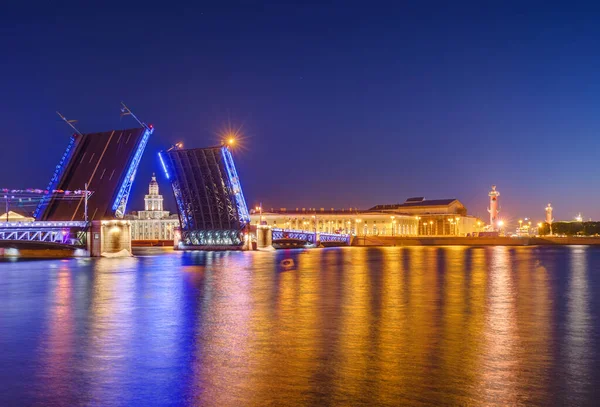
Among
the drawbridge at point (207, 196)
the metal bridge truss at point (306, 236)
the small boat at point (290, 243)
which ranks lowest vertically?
the small boat at point (290, 243)

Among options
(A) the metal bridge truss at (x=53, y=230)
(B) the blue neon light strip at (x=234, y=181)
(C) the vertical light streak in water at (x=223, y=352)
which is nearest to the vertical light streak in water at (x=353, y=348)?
(C) the vertical light streak in water at (x=223, y=352)

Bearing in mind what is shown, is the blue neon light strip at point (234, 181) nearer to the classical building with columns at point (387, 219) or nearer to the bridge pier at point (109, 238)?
the bridge pier at point (109, 238)

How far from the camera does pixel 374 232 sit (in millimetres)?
123062

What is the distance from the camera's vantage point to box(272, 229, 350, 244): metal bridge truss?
256 ft

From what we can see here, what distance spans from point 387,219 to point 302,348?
380 ft

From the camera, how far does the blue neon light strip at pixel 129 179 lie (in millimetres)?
46688

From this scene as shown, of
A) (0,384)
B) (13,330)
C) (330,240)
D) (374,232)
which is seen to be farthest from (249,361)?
(374,232)

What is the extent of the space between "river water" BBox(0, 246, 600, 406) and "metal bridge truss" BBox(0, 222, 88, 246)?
103ft

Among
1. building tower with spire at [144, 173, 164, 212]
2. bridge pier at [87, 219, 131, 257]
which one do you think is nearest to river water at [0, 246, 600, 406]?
bridge pier at [87, 219, 131, 257]

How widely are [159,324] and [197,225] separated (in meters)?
50.4

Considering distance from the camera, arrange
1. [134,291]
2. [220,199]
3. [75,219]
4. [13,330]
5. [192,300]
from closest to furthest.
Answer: [13,330], [192,300], [134,291], [75,219], [220,199]

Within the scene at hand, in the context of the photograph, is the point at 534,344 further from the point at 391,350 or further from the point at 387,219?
the point at 387,219

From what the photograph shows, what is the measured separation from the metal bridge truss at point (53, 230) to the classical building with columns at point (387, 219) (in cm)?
5890

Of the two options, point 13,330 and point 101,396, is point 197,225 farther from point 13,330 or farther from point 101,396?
point 101,396
